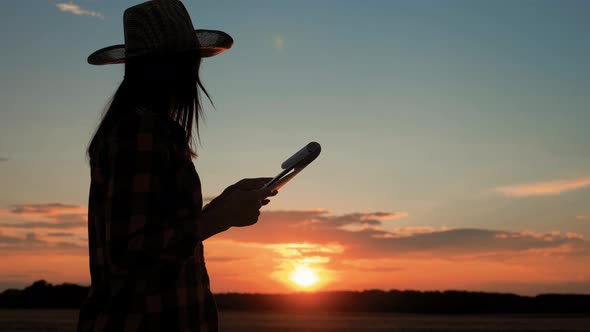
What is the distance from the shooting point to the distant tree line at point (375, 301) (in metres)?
18.4

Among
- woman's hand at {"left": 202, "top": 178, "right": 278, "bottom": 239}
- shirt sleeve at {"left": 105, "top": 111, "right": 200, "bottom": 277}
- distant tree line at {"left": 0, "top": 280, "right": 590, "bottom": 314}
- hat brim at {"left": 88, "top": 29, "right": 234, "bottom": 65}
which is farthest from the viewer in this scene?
distant tree line at {"left": 0, "top": 280, "right": 590, "bottom": 314}

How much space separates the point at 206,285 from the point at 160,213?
36 cm

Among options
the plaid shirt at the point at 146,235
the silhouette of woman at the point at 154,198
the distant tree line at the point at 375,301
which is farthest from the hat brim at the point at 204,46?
the distant tree line at the point at 375,301

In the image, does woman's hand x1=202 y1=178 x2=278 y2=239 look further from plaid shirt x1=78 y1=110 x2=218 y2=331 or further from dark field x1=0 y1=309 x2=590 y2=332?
dark field x1=0 y1=309 x2=590 y2=332

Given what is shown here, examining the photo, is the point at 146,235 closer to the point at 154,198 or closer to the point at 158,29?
the point at 154,198

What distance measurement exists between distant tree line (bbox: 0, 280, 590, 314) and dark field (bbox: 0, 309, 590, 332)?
637 millimetres

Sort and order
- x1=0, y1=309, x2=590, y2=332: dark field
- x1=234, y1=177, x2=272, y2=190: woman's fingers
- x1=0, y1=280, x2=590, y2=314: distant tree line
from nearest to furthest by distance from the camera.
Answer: x1=234, y1=177, x2=272, y2=190: woman's fingers, x1=0, y1=309, x2=590, y2=332: dark field, x1=0, y1=280, x2=590, y2=314: distant tree line

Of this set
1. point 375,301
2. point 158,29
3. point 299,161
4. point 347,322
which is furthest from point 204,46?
point 375,301

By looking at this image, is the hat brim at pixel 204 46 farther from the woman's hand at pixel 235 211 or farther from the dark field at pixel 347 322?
the dark field at pixel 347 322

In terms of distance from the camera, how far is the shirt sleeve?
2158mm

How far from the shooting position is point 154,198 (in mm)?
2191

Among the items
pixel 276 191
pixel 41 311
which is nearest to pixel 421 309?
pixel 41 311

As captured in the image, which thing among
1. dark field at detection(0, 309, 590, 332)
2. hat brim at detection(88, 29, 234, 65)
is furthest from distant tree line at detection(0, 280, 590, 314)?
hat brim at detection(88, 29, 234, 65)

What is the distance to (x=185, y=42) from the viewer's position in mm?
2457
